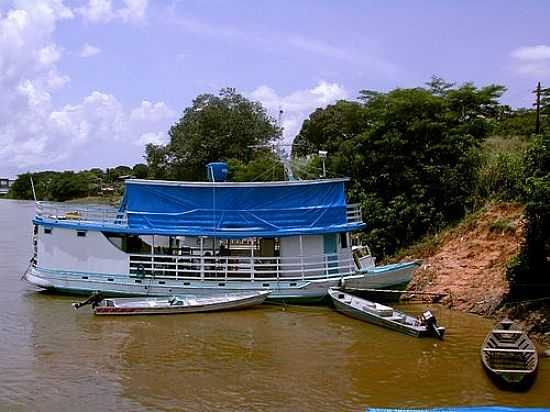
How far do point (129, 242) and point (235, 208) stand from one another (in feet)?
13.2

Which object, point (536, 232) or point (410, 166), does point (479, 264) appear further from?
point (410, 166)

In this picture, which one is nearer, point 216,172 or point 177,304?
point 177,304

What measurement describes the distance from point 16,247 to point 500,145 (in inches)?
1125

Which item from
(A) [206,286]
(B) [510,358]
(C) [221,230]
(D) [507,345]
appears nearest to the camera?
(B) [510,358]

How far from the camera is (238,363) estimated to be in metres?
14.6

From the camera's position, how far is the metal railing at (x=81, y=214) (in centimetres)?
2170

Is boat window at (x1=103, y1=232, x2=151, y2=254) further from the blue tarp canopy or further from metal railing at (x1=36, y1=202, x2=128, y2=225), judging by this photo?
the blue tarp canopy

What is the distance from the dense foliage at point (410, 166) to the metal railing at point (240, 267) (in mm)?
5969

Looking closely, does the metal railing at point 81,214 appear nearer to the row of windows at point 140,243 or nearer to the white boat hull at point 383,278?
the row of windows at point 140,243

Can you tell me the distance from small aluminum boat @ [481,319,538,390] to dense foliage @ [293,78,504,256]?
1178 centimetres

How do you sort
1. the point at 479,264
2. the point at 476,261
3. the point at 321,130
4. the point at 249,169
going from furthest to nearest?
1. the point at 321,130
2. the point at 249,169
3. the point at 476,261
4. the point at 479,264

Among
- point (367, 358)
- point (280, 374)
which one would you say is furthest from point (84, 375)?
point (367, 358)

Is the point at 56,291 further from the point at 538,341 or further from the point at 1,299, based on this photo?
the point at 538,341

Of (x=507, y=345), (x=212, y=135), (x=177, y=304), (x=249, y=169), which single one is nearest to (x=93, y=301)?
(x=177, y=304)
